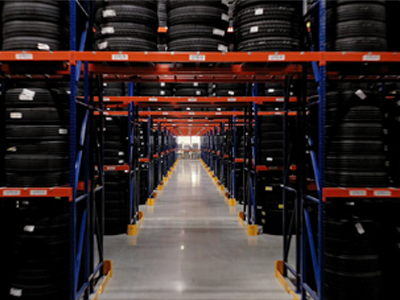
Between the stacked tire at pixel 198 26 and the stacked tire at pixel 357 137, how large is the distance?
1.61 m

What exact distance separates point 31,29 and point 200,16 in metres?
2.01

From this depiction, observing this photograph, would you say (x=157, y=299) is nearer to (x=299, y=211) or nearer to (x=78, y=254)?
(x=78, y=254)

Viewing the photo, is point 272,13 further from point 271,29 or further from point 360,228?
Answer: point 360,228

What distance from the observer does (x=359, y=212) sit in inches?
145

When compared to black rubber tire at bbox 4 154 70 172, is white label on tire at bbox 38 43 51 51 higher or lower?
higher

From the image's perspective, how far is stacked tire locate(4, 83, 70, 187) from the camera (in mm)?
3613

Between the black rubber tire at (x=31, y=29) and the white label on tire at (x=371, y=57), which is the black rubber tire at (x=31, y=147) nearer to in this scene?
the black rubber tire at (x=31, y=29)

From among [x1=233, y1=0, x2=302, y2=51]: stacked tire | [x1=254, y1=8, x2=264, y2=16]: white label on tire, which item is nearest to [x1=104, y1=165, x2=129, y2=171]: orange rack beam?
[x1=233, y1=0, x2=302, y2=51]: stacked tire

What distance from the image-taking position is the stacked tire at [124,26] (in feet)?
13.3

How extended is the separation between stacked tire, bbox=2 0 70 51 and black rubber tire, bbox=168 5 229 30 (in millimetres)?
1432

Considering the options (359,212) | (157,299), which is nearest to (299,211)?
(359,212)

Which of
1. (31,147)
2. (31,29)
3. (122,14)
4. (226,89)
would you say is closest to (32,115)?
(31,147)

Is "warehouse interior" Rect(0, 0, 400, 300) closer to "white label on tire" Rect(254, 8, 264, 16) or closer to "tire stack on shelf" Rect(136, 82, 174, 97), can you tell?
"white label on tire" Rect(254, 8, 264, 16)

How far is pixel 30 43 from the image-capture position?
3666 millimetres
